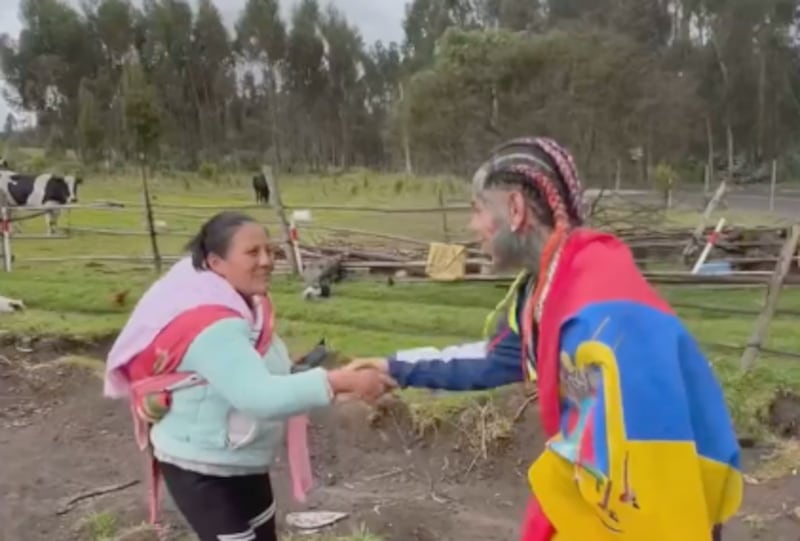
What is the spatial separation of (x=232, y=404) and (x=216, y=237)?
39cm

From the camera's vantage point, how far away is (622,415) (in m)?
1.23

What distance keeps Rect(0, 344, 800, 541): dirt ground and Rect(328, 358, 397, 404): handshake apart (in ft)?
6.46

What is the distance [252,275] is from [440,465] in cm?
265

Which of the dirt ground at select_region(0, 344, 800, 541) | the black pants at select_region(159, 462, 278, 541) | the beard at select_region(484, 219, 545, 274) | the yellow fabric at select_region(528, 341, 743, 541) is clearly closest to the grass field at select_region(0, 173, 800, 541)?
the dirt ground at select_region(0, 344, 800, 541)

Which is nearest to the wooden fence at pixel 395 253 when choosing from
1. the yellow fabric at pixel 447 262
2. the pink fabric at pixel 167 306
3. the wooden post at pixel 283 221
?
the wooden post at pixel 283 221

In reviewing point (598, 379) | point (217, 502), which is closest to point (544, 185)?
point (598, 379)

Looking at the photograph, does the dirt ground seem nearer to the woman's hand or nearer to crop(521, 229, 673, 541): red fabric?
the woman's hand

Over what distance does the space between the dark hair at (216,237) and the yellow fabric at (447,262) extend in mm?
7578

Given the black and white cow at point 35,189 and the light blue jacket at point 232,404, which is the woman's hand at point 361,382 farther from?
the black and white cow at point 35,189

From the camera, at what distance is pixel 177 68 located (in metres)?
39.7

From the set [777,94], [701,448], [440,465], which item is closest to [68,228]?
[440,465]

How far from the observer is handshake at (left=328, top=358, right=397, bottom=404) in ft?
6.27

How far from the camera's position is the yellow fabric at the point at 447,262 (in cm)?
974

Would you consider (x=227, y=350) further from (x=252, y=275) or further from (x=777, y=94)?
(x=777, y=94)
